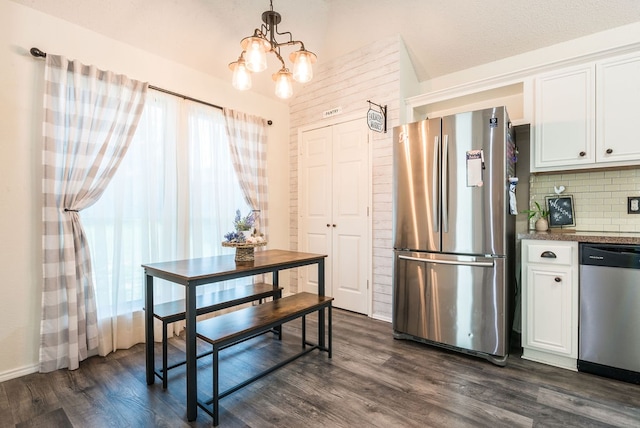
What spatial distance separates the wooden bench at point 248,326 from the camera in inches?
67.1

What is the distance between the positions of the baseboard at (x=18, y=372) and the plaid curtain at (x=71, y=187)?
86 mm

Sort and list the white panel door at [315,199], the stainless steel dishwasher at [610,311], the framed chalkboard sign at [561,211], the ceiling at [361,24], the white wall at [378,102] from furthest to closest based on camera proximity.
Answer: the white panel door at [315,199]
the white wall at [378,102]
the framed chalkboard sign at [561,211]
the ceiling at [361,24]
the stainless steel dishwasher at [610,311]

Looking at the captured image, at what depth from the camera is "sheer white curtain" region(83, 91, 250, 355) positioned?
2.55 meters

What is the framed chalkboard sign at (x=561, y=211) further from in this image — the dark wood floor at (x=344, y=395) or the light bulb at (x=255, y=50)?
the light bulb at (x=255, y=50)

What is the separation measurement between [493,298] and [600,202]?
4.32ft

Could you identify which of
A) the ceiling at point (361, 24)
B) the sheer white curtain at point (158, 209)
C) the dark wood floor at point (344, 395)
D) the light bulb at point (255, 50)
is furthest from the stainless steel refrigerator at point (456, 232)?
the sheer white curtain at point (158, 209)

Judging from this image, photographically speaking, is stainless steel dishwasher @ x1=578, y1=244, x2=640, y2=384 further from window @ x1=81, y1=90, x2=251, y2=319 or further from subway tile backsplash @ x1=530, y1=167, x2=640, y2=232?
window @ x1=81, y1=90, x2=251, y2=319

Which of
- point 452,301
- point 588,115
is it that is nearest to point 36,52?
point 452,301

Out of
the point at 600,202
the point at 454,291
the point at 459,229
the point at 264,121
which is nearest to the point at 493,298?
the point at 454,291

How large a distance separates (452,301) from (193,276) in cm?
198

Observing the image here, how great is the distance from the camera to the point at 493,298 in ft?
7.63

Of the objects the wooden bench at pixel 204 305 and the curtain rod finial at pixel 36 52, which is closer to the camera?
the wooden bench at pixel 204 305

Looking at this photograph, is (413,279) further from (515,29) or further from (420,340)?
(515,29)

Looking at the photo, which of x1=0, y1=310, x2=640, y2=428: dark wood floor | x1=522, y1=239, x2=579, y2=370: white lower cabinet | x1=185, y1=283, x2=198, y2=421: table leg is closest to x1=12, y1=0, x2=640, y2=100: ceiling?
x1=522, y1=239, x2=579, y2=370: white lower cabinet
